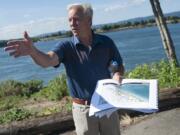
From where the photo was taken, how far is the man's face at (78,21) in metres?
5.36

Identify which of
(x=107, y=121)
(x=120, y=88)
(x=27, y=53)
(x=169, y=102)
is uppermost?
(x=27, y=53)

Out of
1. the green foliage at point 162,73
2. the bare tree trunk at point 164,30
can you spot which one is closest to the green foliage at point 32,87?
the green foliage at point 162,73

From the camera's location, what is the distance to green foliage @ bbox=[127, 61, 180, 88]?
1127 centimetres

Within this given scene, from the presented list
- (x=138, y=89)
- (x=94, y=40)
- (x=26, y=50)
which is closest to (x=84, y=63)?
(x=94, y=40)

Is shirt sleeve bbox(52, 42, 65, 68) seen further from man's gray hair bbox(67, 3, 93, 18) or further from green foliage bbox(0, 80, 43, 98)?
green foliage bbox(0, 80, 43, 98)

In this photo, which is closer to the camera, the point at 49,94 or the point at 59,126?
the point at 59,126

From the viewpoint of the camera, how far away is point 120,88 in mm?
5273

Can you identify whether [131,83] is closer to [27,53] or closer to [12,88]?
[27,53]

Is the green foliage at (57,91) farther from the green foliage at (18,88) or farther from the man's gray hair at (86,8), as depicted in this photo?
the man's gray hair at (86,8)

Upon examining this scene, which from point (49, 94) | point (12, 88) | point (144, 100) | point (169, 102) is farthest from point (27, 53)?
point (12, 88)

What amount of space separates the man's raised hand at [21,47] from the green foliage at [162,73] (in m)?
6.35

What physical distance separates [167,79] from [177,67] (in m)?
0.67

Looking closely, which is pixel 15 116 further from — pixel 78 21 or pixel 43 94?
pixel 78 21

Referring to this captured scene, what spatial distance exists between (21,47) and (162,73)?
23.7 feet
